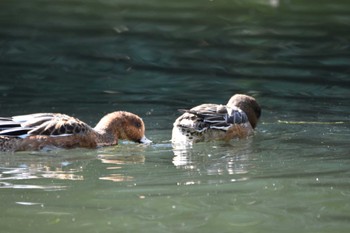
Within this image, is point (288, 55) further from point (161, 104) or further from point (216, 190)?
point (216, 190)

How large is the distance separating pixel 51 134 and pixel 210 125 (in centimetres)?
199

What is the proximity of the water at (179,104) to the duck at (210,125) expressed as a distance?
225 mm

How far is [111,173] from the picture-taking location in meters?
9.28

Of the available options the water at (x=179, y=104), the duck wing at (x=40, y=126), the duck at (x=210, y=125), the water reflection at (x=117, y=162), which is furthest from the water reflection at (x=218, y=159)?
the duck wing at (x=40, y=126)

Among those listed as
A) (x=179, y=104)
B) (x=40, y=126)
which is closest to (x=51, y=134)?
(x=40, y=126)

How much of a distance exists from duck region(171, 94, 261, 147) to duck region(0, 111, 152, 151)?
1.41ft

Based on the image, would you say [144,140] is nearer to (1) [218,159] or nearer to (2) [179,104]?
(1) [218,159]

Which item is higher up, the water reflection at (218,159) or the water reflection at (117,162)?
the water reflection at (117,162)

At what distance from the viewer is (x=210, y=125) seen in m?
12.0

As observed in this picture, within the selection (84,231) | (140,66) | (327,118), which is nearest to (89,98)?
(140,66)

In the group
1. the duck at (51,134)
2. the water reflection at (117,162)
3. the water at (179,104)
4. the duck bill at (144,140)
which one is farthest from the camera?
the duck bill at (144,140)

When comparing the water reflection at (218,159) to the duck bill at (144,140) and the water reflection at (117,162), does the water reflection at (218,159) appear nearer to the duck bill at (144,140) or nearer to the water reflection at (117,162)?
the water reflection at (117,162)

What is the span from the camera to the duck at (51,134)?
10.9m

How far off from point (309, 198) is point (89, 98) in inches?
295
